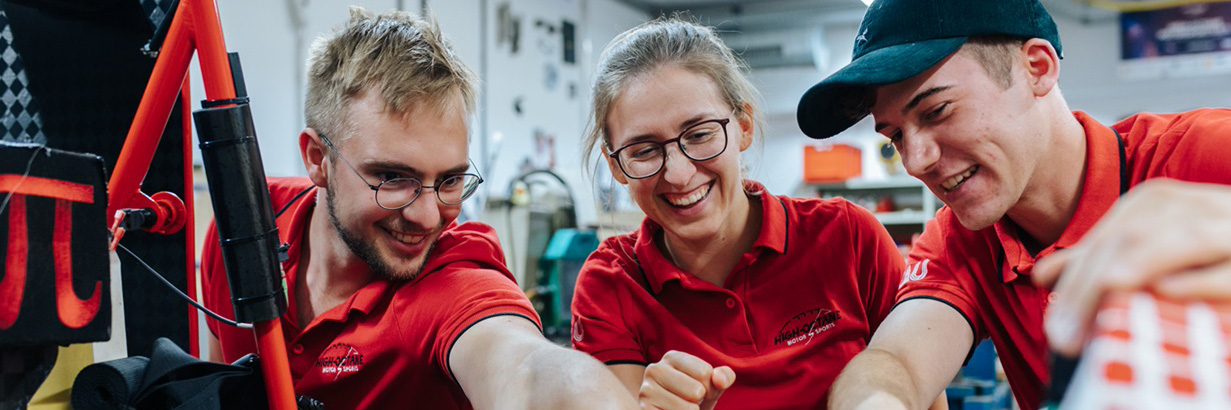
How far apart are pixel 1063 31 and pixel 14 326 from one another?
27.7 ft

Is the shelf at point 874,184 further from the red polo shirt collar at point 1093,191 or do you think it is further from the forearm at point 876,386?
the forearm at point 876,386

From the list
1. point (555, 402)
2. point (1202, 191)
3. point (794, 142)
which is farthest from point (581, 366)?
point (794, 142)

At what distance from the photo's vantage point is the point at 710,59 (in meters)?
1.72

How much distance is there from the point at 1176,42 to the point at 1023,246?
7.10 metres

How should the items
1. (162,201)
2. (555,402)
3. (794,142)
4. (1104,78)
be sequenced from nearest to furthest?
(555,402), (162,201), (1104,78), (794,142)

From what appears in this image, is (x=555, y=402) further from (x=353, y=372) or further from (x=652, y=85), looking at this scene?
(x=652, y=85)

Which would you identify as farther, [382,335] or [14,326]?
[382,335]

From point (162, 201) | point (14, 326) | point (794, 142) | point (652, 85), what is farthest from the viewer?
point (794, 142)

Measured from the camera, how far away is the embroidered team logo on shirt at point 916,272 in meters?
1.51

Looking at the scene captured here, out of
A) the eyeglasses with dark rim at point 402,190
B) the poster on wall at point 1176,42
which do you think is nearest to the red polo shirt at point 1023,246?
the eyeglasses with dark rim at point 402,190

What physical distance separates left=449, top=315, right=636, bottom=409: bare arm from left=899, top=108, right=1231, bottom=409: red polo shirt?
0.64m

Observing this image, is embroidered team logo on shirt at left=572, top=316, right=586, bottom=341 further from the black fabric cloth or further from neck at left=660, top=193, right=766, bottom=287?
the black fabric cloth

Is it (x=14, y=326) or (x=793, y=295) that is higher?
(x=14, y=326)

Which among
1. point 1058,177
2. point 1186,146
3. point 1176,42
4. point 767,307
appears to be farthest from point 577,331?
point 1176,42
